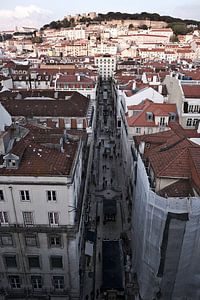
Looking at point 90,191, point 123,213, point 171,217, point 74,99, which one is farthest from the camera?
point 74,99

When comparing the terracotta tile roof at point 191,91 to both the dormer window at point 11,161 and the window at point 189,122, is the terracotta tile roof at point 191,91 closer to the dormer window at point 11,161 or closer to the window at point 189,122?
the window at point 189,122

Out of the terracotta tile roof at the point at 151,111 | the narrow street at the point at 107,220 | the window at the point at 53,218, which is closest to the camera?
the window at the point at 53,218

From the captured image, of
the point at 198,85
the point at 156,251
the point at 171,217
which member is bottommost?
the point at 156,251

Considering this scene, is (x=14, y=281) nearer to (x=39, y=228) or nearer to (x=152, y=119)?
(x=39, y=228)

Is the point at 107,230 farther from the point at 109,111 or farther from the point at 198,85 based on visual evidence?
the point at 109,111

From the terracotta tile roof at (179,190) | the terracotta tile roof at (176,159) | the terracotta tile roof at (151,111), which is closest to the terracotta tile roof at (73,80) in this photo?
the terracotta tile roof at (151,111)

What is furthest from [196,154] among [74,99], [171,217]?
[74,99]

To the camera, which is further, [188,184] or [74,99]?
[74,99]
